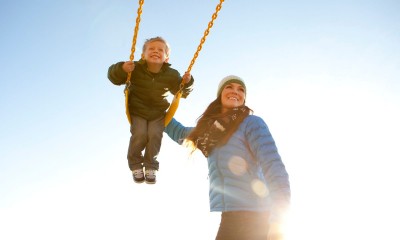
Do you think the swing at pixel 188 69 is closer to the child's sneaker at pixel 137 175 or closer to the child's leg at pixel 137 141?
the child's leg at pixel 137 141

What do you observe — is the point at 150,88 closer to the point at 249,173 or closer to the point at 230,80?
the point at 230,80

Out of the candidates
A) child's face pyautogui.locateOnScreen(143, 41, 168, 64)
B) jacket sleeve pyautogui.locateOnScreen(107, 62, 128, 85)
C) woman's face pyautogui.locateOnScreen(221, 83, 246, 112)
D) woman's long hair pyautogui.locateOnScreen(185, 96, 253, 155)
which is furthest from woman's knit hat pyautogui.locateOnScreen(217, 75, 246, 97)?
jacket sleeve pyautogui.locateOnScreen(107, 62, 128, 85)

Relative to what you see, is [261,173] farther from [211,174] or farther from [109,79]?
[109,79]

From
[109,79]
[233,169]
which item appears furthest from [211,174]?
[109,79]

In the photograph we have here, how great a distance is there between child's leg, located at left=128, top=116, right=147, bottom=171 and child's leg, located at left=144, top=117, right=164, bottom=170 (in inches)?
2.3

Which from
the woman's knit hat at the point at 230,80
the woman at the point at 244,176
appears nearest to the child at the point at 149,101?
the woman's knit hat at the point at 230,80

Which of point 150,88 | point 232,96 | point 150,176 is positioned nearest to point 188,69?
point 150,88

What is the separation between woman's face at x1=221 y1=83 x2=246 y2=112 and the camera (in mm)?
3701

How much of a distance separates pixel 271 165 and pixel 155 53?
222 cm

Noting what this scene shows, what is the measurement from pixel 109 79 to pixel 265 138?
2.15 m

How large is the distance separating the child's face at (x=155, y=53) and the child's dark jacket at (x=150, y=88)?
0.09 meters

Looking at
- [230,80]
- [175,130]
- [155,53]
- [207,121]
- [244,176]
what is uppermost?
[155,53]

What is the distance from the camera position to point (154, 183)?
4.57m

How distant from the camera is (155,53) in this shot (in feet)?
14.7
